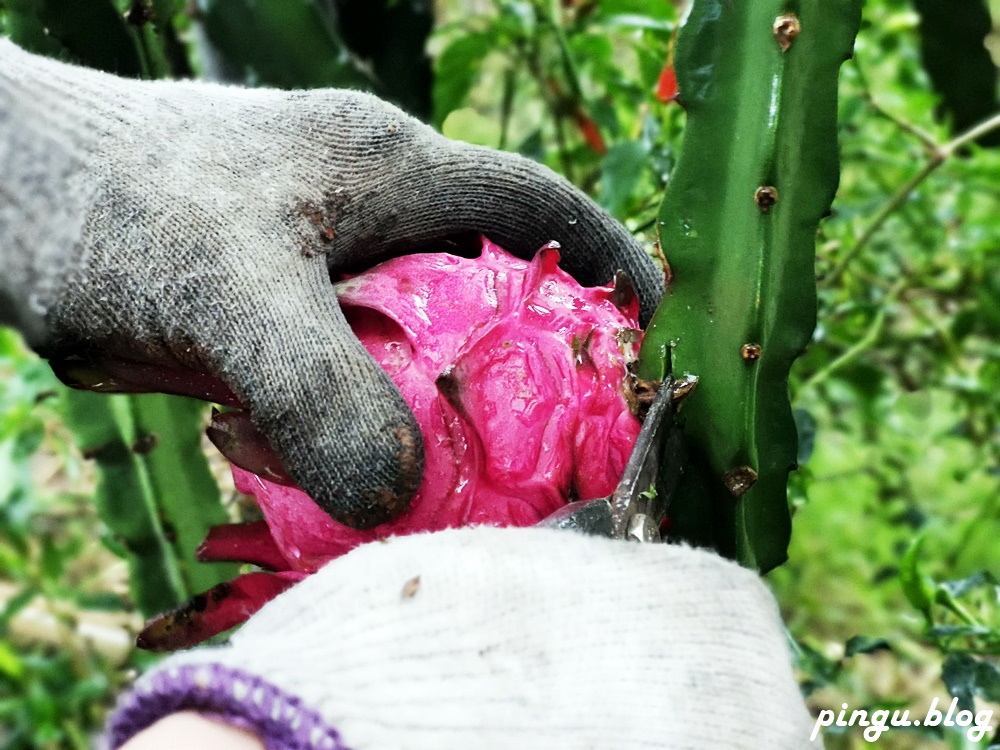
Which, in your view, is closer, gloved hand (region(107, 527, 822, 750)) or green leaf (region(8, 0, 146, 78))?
gloved hand (region(107, 527, 822, 750))

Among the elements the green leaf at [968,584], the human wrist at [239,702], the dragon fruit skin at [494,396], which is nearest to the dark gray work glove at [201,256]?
the dragon fruit skin at [494,396]

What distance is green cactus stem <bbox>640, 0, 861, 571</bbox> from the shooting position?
0.48m

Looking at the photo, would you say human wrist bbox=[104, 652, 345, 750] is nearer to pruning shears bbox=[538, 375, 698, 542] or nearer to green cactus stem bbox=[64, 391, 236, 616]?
pruning shears bbox=[538, 375, 698, 542]

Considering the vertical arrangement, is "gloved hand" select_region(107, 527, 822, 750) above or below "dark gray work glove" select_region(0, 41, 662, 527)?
below

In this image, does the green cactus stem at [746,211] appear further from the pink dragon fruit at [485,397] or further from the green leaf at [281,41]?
the green leaf at [281,41]

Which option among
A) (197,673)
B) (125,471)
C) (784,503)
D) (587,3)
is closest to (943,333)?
(587,3)

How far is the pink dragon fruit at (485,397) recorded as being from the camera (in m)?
0.50

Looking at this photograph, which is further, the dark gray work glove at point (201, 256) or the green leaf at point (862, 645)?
the green leaf at point (862, 645)

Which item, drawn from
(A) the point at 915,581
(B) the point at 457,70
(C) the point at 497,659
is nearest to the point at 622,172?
(B) the point at 457,70

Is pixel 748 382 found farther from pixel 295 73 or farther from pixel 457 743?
pixel 295 73

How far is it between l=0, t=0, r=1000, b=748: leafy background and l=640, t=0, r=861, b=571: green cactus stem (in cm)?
28

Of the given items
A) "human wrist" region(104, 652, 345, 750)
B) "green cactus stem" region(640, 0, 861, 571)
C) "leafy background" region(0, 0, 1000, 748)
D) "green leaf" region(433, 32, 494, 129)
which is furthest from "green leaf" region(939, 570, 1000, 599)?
"green leaf" region(433, 32, 494, 129)

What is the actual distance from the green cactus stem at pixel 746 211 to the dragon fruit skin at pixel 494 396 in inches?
1.6

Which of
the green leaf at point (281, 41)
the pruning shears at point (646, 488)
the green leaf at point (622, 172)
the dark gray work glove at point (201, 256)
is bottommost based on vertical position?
the pruning shears at point (646, 488)
